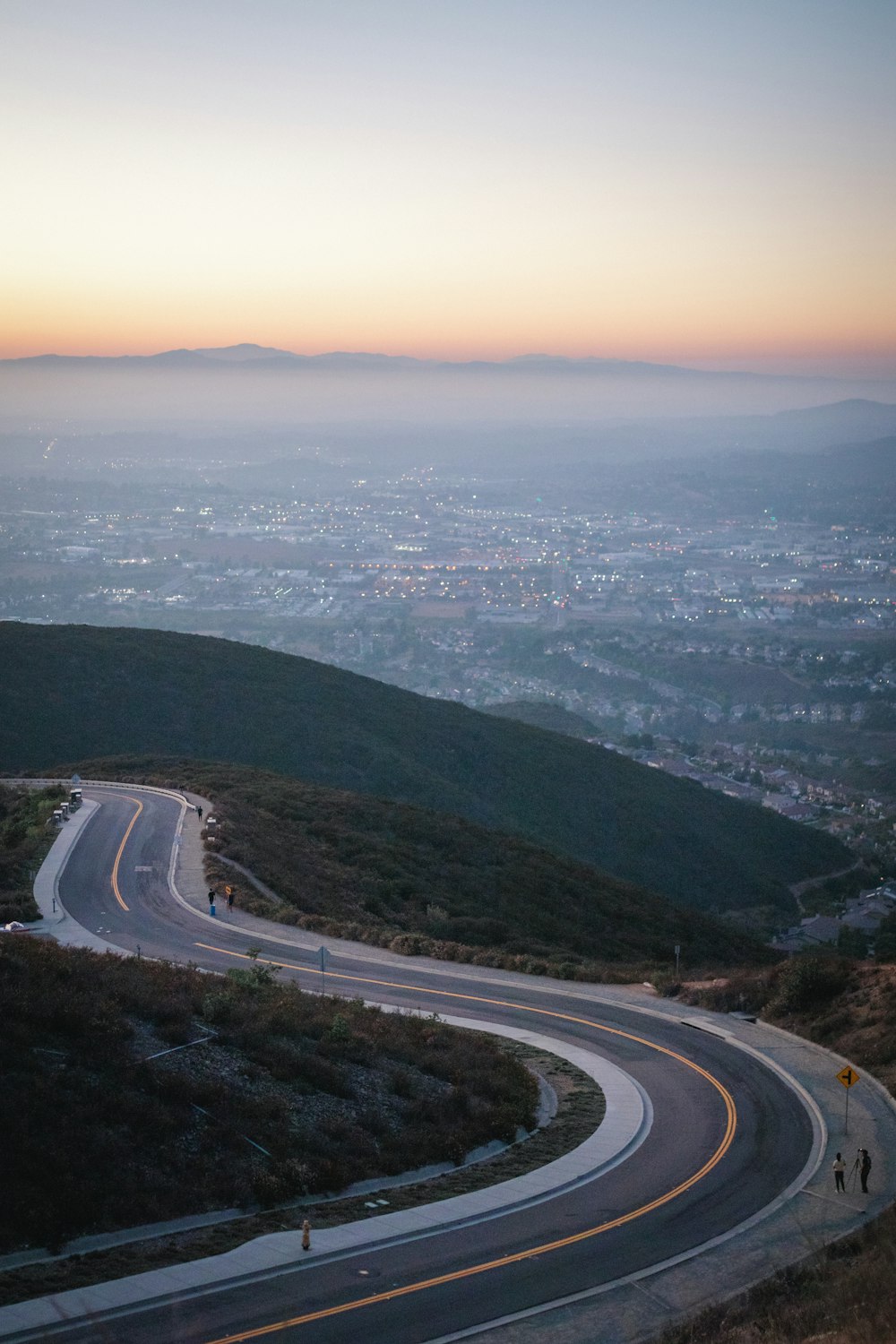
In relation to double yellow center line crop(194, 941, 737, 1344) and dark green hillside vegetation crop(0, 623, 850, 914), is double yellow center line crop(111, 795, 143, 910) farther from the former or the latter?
dark green hillside vegetation crop(0, 623, 850, 914)

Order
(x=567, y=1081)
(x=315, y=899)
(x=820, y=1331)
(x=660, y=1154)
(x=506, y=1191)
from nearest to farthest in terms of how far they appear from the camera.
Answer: (x=820, y=1331)
(x=506, y=1191)
(x=660, y=1154)
(x=567, y=1081)
(x=315, y=899)

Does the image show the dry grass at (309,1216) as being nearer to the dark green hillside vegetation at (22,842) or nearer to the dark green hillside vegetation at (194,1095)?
the dark green hillside vegetation at (194,1095)

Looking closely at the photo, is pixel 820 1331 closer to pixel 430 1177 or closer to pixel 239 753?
pixel 430 1177

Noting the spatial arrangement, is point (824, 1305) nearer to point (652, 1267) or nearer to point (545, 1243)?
point (652, 1267)

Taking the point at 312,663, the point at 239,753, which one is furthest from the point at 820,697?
the point at 239,753

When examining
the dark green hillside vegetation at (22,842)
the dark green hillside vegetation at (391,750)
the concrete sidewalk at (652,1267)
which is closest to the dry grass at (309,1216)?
the concrete sidewalk at (652,1267)

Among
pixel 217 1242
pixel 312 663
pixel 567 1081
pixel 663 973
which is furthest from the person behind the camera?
pixel 312 663
